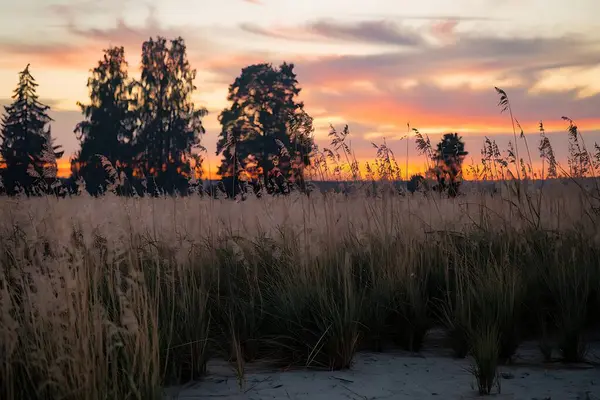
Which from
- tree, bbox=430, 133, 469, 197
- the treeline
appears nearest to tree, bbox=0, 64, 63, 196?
the treeline

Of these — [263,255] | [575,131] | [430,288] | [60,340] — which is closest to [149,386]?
[60,340]

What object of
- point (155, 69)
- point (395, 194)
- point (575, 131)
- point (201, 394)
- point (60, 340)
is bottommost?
point (201, 394)

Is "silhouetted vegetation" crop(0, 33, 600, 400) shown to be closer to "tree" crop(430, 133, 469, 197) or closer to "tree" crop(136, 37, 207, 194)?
"tree" crop(430, 133, 469, 197)

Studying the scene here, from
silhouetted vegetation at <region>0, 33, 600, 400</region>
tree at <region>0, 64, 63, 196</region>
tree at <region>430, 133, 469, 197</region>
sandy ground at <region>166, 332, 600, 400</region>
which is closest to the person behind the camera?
silhouetted vegetation at <region>0, 33, 600, 400</region>

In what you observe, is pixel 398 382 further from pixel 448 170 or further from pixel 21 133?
pixel 21 133

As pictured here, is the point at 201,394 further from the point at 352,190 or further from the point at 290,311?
the point at 352,190

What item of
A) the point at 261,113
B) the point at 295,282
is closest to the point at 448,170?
the point at 295,282

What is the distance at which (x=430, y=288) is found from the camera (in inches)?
211

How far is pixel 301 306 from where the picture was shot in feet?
14.2

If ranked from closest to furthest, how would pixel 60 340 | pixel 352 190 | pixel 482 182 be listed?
pixel 60 340 < pixel 352 190 < pixel 482 182

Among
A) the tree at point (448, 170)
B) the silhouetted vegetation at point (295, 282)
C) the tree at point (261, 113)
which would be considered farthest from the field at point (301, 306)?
the tree at point (261, 113)

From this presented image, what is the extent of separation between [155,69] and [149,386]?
35950mm

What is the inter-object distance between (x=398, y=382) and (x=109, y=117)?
35607 millimetres

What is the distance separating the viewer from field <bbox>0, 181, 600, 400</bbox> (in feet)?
10.3
